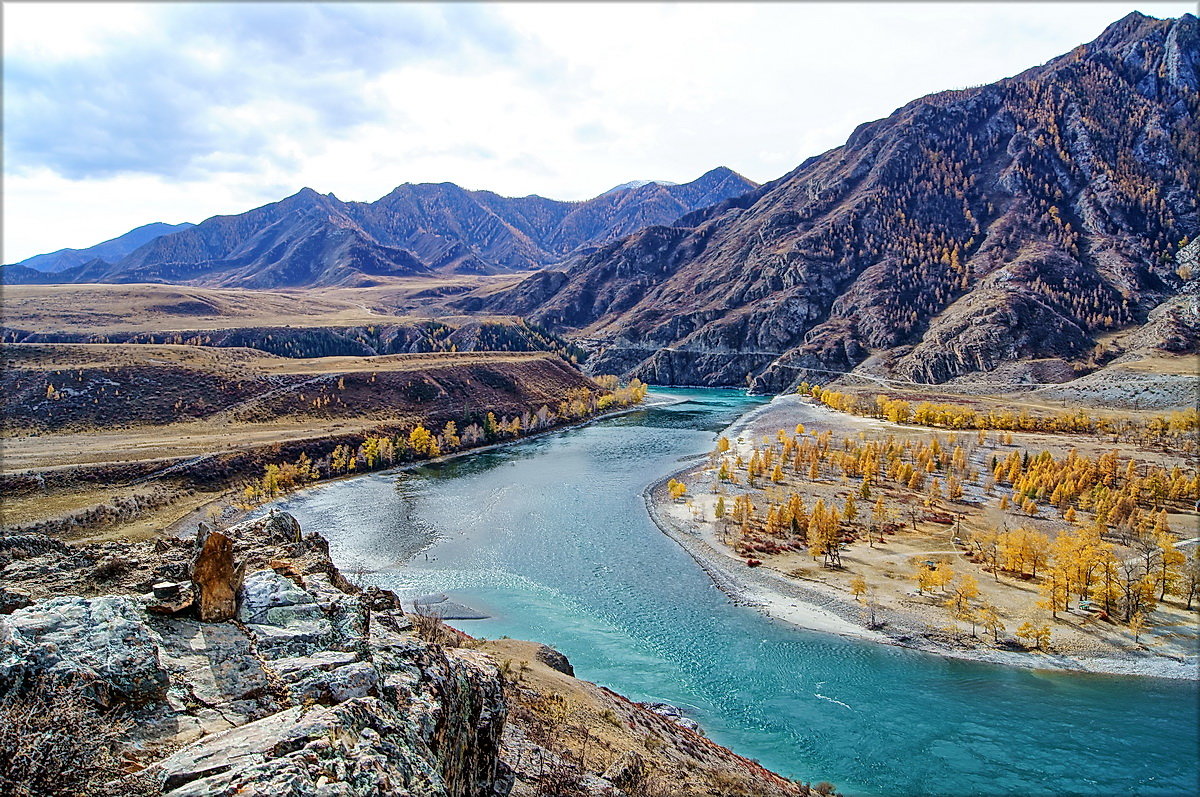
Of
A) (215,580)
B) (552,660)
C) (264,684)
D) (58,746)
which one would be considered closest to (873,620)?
(552,660)

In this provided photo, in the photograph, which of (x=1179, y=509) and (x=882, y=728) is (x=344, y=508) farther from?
(x=1179, y=509)

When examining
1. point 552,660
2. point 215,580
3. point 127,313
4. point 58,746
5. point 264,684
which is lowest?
point 552,660

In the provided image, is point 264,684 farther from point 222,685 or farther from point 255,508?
point 255,508

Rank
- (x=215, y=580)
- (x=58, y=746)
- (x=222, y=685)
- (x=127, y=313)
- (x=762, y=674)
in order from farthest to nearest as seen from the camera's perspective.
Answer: (x=127, y=313) → (x=762, y=674) → (x=215, y=580) → (x=222, y=685) → (x=58, y=746)

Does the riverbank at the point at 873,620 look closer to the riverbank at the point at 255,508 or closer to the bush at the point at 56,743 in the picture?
the riverbank at the point at 255,508

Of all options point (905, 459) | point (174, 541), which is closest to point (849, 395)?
point (905, 459)
